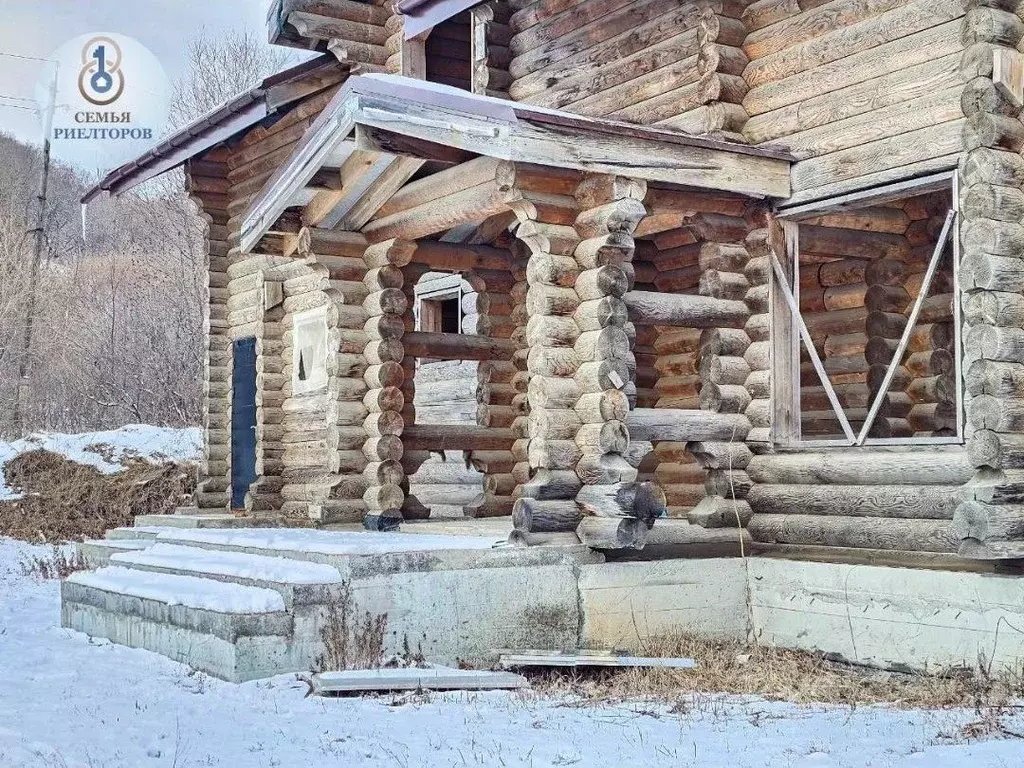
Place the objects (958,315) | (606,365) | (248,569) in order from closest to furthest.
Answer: (958,315), (606,365), (248,569)

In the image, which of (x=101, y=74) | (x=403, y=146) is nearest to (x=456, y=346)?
(x=403, y=146)

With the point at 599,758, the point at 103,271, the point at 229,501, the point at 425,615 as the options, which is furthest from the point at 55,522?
the point at 103,271

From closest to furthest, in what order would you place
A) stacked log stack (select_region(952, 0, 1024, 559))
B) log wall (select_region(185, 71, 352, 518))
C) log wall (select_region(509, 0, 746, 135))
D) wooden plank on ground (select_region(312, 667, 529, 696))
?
wooden plank on ground (select_region(312, 667, 529, 696)) < stacked log stack (select_region(952, 0, 1024, 559)) < log wall (select_region(509, 0, 746, 135)) < log wall (select_region(185, 71, 352, 518))

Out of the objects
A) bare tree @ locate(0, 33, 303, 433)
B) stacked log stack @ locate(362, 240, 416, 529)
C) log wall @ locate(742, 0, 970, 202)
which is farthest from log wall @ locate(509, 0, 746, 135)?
bare tree @ locate(0, 33, 303, 433)

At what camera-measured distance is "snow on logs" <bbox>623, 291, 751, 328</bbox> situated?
31.8ft

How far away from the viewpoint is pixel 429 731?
671cm

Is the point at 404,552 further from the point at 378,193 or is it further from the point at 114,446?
the point at 114,446

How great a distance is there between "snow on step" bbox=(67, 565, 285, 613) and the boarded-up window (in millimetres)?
3907

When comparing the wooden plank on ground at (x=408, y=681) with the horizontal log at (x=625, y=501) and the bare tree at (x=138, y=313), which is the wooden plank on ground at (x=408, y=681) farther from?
the bare tree at (x=138, y=313)

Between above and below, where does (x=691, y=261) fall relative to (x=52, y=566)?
above

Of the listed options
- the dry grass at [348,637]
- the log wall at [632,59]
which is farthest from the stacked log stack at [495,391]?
the dry grass at [348,637]

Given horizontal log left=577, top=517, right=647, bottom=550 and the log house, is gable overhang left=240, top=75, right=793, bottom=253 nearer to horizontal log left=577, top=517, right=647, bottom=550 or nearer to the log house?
the log house

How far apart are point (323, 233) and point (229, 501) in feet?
19.9

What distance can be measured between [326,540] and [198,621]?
184cm
